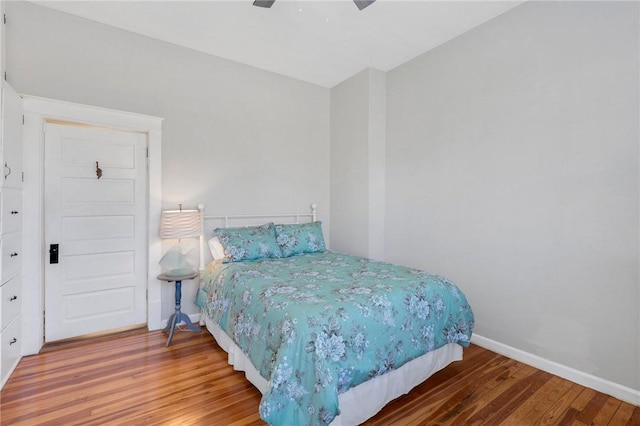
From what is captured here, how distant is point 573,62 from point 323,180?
2947 millimetres

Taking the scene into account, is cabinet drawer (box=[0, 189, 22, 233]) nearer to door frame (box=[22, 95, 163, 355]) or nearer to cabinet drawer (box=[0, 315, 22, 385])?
door frame (box=[22, 95, 163, 355])

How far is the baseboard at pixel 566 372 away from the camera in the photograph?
2.08 m

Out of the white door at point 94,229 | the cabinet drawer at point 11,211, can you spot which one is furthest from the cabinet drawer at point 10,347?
the cabinet drawer at point 11,211

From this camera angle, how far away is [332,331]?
5.55 feet

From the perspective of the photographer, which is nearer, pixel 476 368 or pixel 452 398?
pixel 452 398

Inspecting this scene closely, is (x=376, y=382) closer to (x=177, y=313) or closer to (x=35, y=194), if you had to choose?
(x=177, y=313)

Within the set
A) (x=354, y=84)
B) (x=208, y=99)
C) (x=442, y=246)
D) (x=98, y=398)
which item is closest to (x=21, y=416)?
(x=98, y=398)

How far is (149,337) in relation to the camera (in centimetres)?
299

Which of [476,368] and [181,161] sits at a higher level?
[181,161]

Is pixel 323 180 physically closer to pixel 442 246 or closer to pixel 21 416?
pixel 442 246

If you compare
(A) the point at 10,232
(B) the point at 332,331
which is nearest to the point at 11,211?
(A) the point at 10,232

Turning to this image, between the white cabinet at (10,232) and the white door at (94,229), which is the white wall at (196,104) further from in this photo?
the white cabinet at (10,232)

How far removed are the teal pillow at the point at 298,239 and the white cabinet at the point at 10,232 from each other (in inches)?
86.8

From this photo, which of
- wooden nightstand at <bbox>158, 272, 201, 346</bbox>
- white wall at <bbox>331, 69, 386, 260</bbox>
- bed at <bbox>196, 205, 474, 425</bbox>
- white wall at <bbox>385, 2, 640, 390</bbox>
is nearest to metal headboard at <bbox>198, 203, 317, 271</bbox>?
wooden nightstand at <bbox>158, 272, 201, 346</bbox>
